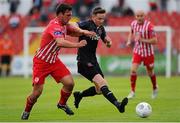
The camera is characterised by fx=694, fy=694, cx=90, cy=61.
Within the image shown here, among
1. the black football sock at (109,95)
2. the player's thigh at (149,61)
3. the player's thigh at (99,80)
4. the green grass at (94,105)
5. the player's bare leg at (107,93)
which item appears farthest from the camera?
the player's thigh at (149,61)

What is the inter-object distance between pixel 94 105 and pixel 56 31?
4.29 metres

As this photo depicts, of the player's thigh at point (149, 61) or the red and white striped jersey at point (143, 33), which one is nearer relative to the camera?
the red and white striped jersey at point (143, 33)

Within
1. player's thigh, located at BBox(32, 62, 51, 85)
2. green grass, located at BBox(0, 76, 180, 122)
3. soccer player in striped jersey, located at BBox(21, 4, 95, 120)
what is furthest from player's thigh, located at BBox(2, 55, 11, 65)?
player's thigh, located at BBox(32, 62, 51, 85)

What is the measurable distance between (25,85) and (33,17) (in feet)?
30.9

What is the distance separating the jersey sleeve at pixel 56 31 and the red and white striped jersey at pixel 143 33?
6.23 meters

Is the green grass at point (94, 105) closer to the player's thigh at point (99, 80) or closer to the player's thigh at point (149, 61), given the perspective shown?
the player's thigh at point (99, 80)

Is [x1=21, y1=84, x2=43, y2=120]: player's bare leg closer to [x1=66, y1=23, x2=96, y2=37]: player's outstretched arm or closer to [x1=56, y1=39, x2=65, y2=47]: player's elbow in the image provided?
[x1=56, y1=39, x2=65, y2=47]: player's elbow

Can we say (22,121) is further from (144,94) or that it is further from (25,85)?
(25,85)

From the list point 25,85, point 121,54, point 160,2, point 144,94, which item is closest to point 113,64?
point 121,54

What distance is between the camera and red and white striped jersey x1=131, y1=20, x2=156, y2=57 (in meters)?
19.9

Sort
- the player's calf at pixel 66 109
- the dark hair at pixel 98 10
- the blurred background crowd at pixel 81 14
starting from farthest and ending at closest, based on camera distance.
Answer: the blurred background crowd at pixel 81 14, the player's calf at pixel 66 109, the dark hair at pixel 98 10

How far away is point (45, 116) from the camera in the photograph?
15.0m

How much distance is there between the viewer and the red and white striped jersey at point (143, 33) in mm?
19906

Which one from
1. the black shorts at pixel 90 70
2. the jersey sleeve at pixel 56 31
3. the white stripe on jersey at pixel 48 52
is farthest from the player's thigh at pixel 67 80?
the jersey sleeve at pixel 56 31
